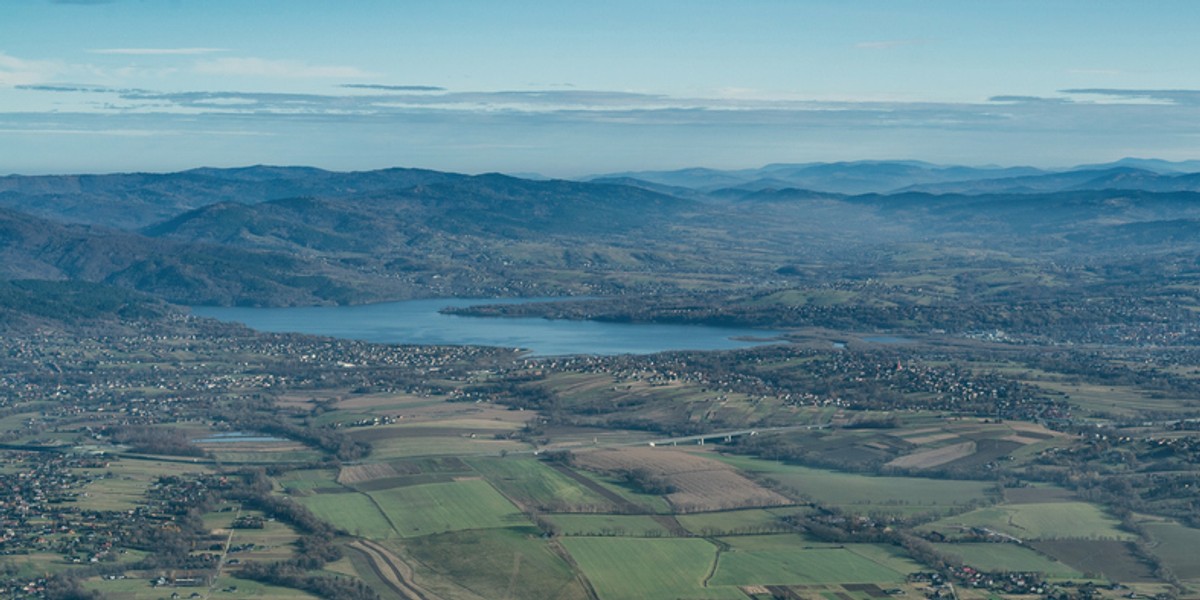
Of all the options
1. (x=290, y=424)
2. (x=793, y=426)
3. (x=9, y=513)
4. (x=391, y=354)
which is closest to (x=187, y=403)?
(x=290, y=424)

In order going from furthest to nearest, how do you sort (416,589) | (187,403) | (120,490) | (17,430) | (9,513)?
(187,403) < (17,430) < (120,490) < (9,513) < (416,589)

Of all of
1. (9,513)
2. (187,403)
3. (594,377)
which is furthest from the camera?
(594,377)

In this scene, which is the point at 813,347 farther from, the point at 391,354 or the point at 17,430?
the point at 17,430

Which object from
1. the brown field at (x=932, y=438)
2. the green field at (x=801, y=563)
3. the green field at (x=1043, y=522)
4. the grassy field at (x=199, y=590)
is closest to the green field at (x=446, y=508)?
the grassy field at (x=199, y=590)

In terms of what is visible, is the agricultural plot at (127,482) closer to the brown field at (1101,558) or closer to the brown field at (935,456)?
the brown field at (935,456)

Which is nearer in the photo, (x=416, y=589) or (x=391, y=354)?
(x=416, y=589)

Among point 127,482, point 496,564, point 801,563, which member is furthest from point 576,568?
point 127,482
